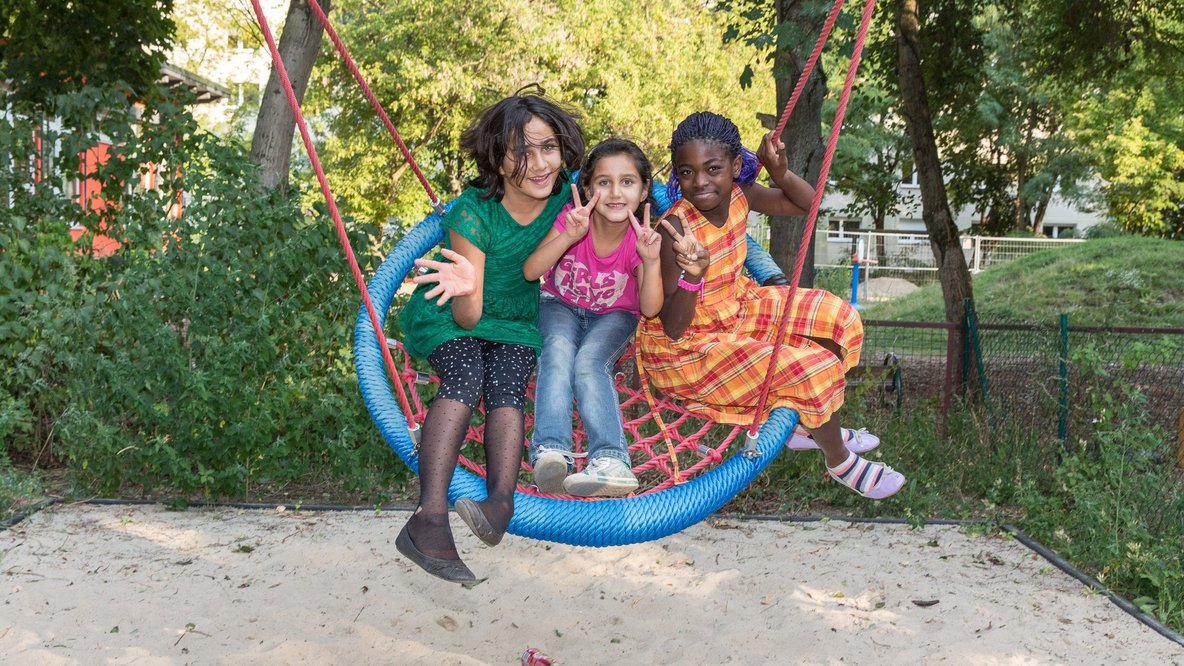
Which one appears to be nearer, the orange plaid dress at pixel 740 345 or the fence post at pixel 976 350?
the orange plaid dress at pixel 740 345

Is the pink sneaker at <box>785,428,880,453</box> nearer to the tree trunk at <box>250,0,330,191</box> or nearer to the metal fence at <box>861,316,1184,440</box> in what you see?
the metal fence at <box>861,316,1184,440</box>

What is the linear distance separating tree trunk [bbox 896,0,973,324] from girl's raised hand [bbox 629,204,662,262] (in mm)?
5084

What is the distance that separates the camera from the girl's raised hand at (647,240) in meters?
2.84

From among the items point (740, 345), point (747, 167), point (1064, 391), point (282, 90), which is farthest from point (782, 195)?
point (282, 90)

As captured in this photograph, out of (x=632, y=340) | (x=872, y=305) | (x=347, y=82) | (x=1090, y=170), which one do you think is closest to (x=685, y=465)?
(x=632, y=340)

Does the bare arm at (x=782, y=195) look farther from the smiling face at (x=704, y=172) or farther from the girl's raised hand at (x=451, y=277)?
the girl's raised hand at (x=451, y=277)

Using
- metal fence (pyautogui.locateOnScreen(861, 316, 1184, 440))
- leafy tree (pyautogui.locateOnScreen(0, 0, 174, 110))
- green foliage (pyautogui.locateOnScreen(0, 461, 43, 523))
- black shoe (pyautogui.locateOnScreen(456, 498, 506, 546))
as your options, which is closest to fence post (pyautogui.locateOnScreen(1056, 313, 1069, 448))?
metal fence (pyautogui.locateOnScreen(861, 316, 1184, 440))

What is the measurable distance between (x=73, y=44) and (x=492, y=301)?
5707 mm

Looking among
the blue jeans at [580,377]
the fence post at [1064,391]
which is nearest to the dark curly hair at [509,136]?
the blue jeans at [580,377]

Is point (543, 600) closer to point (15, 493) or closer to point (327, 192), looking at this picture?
point (327, 192)

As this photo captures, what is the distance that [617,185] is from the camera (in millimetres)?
2912

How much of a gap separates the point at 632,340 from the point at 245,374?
241 cm

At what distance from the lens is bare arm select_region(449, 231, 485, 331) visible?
283 centimetres

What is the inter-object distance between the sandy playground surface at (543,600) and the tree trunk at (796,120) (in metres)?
1.76
